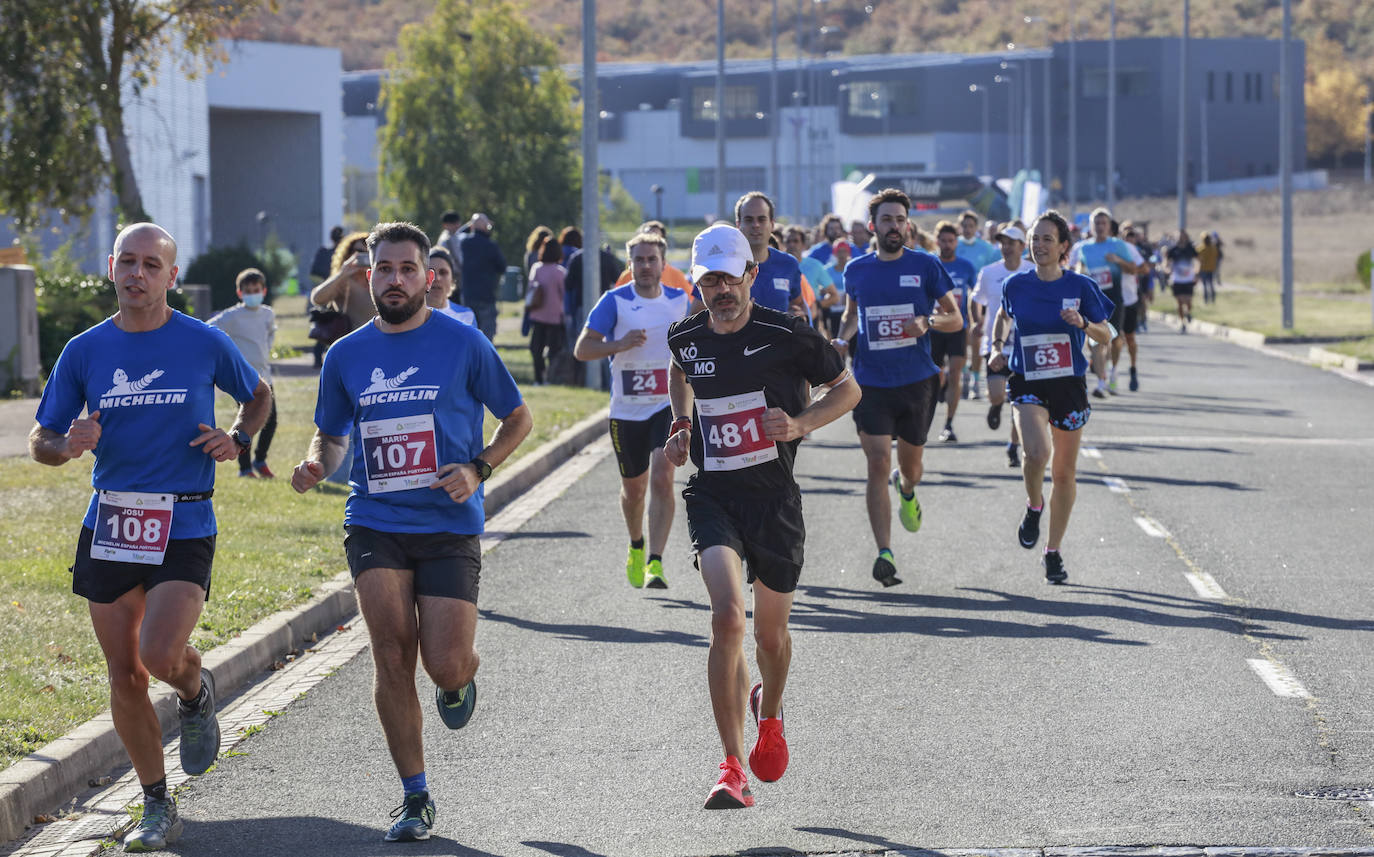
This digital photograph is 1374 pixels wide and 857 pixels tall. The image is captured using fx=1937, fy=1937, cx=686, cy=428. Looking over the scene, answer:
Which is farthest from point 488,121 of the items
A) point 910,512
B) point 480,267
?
point 910,512

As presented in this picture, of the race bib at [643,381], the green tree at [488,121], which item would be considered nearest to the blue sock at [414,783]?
the race bib at [643,381]

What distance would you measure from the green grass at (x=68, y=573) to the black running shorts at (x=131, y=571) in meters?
0.80

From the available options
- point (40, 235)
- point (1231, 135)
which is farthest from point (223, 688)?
point (1231, 135)

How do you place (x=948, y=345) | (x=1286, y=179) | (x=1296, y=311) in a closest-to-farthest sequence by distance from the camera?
(x=948, y=345)
(x=1286, y=179)
(x=1296, y=311)

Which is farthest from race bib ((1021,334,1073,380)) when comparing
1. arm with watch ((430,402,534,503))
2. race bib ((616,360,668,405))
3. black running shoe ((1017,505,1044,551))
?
arm with watch ((430,402,534,503))

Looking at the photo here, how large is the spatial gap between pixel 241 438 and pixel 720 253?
1.66m

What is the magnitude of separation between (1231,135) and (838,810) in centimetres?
12155

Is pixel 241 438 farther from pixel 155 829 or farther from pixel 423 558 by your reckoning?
pixel 155 829

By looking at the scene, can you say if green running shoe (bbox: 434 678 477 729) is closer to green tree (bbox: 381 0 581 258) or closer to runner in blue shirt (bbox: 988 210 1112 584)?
runner in blue shirt (bbox: 988 210 1112 584)

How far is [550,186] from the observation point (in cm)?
3894

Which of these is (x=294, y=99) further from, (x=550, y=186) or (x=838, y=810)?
(x=838, y=810)

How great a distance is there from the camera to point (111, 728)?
7.09 m

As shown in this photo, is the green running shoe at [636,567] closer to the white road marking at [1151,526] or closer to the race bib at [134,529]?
the white road marking at [1151,526]

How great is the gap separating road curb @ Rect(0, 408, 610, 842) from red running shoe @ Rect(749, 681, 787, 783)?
2.34 meters
